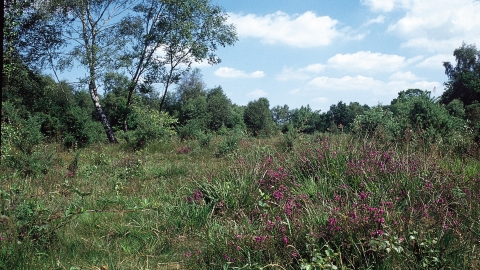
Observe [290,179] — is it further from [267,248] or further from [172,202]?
[267,248]

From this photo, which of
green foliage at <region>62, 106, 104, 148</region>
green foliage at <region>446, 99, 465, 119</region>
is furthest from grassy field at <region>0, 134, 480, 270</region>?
green foliage at <region>62, 106, 104, 148</region>

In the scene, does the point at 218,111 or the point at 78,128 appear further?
the point at 218,111

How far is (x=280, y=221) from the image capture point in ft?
10.5

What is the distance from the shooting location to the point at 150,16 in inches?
869

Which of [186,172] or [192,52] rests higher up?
[192,52]

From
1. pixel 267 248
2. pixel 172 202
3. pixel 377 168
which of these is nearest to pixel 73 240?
pixel 172 202

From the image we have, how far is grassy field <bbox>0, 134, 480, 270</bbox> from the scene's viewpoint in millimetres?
2822

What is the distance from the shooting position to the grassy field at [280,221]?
2.82 m

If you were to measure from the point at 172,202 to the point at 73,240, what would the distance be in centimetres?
140

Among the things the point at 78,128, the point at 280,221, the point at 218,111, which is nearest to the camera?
the point at 280,221

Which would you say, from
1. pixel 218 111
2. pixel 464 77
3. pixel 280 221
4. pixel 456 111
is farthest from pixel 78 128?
pixel 464 77

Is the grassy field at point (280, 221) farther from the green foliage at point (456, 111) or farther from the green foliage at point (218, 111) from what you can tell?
the green foliage at point (218, 111)

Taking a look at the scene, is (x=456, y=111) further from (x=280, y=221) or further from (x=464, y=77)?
(x=464, y=77)

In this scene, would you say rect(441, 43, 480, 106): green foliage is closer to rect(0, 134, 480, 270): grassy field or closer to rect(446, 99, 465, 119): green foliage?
rect(446, 99, 465, 119): green foliage
